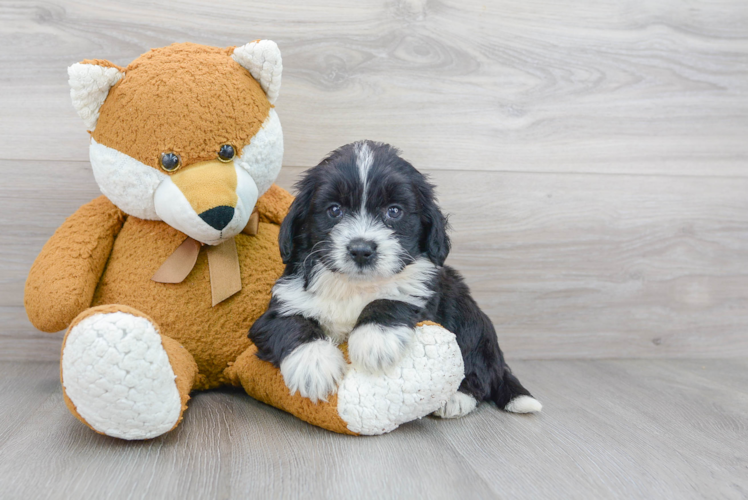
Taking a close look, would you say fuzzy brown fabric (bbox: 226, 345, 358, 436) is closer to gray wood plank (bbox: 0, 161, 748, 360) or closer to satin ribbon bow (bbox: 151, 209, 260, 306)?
satin ribbon bow (bbox: 151, 209, 260, 306)

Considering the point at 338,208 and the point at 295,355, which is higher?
the point at 338,208

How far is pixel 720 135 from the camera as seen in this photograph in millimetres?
2555

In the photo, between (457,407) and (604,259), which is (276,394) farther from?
(604,259)

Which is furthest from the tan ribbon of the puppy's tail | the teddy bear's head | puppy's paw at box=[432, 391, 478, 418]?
the puppy's tail

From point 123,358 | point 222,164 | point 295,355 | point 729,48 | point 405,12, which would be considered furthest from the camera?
point 729,48

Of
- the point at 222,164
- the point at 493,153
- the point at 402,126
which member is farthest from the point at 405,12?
the point at 222,164

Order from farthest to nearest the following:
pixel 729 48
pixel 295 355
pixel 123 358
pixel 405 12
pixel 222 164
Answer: pixel 729 48 < pixel 405 12 < pixel 222 164 < pixel 295 355 < pixel 123 358

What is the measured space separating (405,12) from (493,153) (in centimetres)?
67

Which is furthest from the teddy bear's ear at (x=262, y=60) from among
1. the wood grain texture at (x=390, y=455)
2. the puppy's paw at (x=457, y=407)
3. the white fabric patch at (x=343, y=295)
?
the puppy's paw at (x=457, y=407)

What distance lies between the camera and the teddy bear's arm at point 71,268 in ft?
5.40

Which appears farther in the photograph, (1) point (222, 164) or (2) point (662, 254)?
(2) point (662, 254)

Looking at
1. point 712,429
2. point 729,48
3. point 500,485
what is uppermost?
point 729,48

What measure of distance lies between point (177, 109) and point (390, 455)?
1090 millimetres

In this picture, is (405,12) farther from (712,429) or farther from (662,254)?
(712,429)
